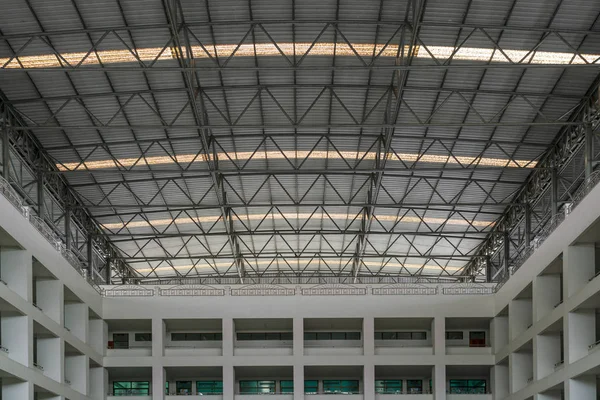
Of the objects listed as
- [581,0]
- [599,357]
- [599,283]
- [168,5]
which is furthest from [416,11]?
[599,357]

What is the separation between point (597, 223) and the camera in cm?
4944

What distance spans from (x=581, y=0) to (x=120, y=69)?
24672mm

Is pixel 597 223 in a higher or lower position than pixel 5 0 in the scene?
lower

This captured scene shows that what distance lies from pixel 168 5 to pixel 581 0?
21801 mm

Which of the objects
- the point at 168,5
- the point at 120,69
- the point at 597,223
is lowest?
the point at 597,223

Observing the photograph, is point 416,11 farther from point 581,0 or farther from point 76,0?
point 76,0

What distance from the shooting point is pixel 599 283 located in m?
48.8

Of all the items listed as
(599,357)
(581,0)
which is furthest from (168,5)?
(599,357)

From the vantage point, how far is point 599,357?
4847 cm

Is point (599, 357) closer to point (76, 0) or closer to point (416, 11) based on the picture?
point (416, 11)

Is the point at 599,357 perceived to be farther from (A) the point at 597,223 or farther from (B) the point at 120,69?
(B) the point at 120,69

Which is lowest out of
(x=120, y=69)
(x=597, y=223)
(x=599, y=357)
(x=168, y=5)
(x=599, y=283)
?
(x=599, y=357)

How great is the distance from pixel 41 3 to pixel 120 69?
17.9ft

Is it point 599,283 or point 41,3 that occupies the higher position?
point 41,3
